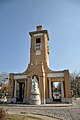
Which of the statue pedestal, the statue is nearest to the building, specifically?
the statue

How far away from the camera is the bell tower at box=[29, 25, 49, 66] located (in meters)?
29.4

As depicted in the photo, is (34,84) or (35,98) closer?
(35,98)

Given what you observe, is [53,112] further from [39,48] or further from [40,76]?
[39,48]

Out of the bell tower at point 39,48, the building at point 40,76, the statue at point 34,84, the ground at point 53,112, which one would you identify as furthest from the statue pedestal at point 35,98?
the bell tower at point 39,48

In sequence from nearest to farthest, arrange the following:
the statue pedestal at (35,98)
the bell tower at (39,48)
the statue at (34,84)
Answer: the statue pedestal at (35,98) < the statue at (34,84) < the bell tower at (39,48)

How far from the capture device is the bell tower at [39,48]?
1156 inches

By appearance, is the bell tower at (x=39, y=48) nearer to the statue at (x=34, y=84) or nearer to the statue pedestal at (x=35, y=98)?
the statue at (x=34, y=84)

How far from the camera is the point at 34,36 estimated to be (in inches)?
1235

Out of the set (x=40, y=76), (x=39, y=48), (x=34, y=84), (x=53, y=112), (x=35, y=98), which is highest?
(x=39, y=48)

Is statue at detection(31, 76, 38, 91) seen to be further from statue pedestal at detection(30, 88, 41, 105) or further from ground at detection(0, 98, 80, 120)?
ground at detection(0, 98, 80, 120)

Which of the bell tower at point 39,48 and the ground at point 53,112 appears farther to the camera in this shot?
the bell tower at point 39,48

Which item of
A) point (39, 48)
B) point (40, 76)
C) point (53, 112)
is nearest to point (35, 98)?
point (40, 76)

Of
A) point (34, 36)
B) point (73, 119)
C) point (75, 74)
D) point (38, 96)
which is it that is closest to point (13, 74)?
point (38, 96)

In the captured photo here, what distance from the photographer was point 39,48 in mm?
30250
